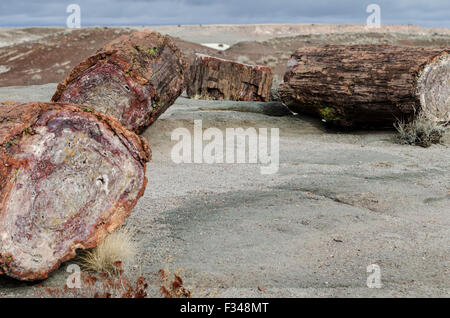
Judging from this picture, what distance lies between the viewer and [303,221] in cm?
446

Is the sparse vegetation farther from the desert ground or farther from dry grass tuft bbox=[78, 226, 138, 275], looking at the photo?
dry grass tuft bbox=[78, 226, 138, 275]

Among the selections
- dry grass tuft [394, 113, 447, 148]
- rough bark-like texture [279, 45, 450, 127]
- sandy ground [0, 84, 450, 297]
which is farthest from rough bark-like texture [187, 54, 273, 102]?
sandy ground [0, 84, 450, 297]

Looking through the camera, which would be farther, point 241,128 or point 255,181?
point 241,128

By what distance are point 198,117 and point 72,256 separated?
5.89 metres

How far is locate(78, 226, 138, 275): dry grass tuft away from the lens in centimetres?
365

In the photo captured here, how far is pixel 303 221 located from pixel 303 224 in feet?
0.22

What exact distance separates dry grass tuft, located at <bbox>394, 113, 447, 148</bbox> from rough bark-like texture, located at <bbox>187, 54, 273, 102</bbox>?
437 centimetres

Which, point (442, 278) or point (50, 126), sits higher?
point (50, 126)

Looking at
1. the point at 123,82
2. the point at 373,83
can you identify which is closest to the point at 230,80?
the point at 373,83

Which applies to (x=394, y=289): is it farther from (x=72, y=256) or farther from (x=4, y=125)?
(x=4, y=125)

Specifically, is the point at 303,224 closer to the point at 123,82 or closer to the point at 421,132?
the point at 123,82

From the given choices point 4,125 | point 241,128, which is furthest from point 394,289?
point 241,128

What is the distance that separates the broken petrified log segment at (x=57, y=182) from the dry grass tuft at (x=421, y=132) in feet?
17.6

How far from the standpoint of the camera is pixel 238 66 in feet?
38.0
